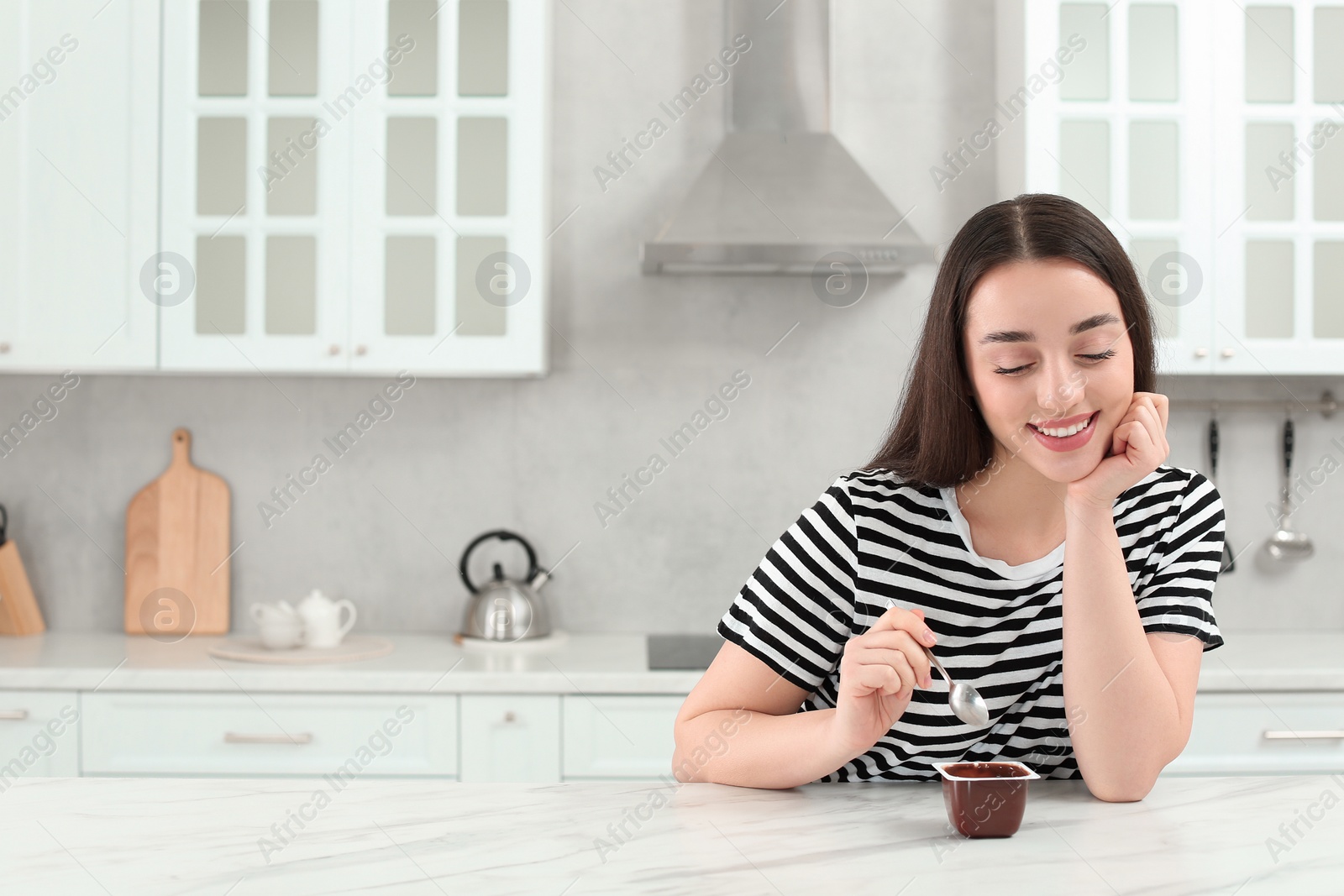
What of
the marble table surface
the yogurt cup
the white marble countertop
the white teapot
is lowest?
the white marble countertop

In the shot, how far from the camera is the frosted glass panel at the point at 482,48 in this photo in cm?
238

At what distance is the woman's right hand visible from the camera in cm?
90

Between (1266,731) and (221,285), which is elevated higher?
(221,285)

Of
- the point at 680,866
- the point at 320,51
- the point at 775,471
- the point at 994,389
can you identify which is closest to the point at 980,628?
the point at 994,389

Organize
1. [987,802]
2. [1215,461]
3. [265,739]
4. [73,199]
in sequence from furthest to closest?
[1215,461]
[73,199]
[265,739]
[987,802]

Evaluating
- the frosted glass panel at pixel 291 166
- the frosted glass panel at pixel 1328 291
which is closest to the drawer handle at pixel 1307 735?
the frosted glass panel at pixel 1328 291

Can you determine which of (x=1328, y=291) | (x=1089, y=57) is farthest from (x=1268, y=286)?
(x=1089, y=57)

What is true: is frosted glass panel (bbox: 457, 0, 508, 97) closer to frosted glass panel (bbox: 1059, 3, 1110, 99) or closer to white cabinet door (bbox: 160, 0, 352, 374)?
white cabinet door (bbox: 160, 0, 352, 374)

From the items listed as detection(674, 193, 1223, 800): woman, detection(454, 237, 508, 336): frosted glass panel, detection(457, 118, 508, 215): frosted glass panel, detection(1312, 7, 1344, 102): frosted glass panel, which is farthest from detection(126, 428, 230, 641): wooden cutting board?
detection(1312, 7, 1344, 102): frosted glass panel

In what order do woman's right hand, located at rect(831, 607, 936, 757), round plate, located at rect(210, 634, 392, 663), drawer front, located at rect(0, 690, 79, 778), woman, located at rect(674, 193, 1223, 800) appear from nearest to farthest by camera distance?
woman's right hand, located at rect(831, 607, 936, 757)
woman, located at rect(674, 193, 1223, 800)
drawer front, located at rect(0, 690, 79, 778)
round plate, located at rect(210, 634, 392, 663)

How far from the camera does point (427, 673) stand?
7.13 feet

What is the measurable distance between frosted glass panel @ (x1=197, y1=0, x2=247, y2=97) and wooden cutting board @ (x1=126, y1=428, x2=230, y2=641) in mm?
880

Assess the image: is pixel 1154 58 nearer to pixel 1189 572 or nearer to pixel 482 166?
pixel 482 166

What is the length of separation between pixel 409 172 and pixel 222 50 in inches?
19.9
